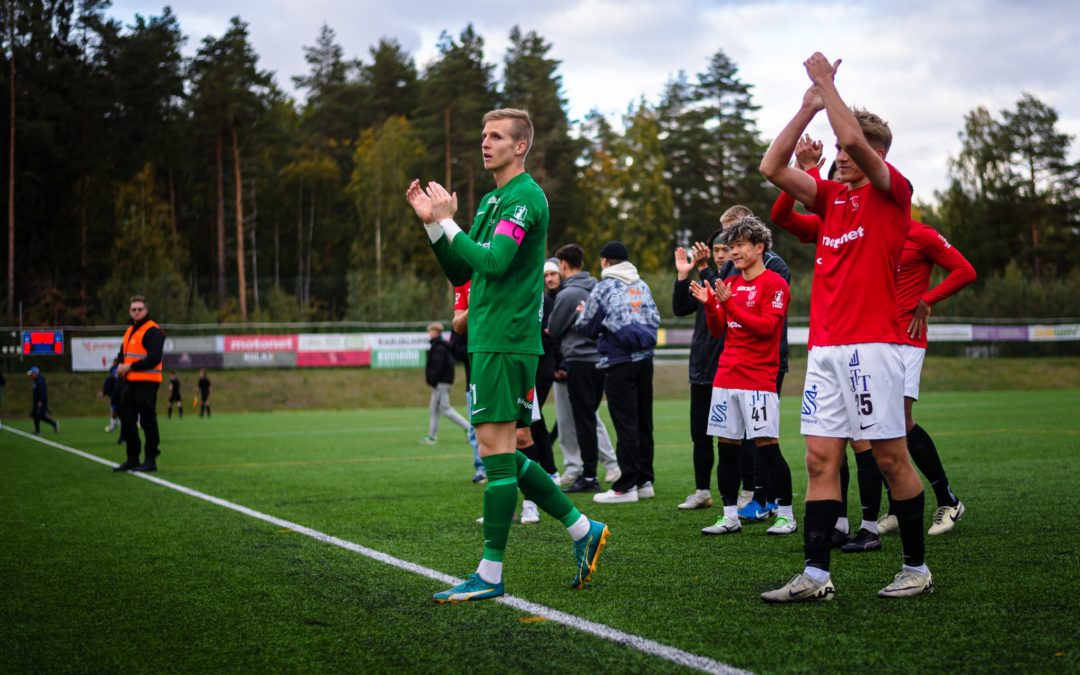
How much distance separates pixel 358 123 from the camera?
223 ft

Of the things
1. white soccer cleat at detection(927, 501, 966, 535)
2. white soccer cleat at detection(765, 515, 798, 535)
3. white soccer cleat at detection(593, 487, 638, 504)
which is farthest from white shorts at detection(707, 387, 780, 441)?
white soccer cleat at detection(593, 487, 638, 504)

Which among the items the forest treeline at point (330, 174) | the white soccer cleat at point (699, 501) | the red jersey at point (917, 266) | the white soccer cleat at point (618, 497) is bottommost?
the white soccer cleat at point (618, 497)

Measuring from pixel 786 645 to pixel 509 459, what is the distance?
5.41 ft

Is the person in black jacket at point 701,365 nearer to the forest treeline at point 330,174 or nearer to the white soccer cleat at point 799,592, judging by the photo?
the white soccer cleat at point 799,592

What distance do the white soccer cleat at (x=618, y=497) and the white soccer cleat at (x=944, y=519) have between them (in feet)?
8.83

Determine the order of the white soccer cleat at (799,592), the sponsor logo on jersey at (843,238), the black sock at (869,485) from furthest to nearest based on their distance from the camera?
the black sock at (869,485) < the sponsor logo on jersey at (843,238) < the white soccer cleat at (799,592)

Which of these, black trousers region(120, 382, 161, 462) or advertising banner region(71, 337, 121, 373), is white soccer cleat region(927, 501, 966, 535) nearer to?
black trousers region(120, 382, 161, 462)

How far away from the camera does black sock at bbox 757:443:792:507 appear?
7.11 m

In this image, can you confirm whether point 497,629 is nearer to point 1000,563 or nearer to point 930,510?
point 1000,563

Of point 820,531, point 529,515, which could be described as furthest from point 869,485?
point 529,515

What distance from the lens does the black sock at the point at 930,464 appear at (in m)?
6.74

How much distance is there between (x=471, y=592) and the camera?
15.7 ft

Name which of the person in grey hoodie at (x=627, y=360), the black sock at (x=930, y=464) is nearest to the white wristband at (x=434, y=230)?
the black sock at (x=930, y=464)

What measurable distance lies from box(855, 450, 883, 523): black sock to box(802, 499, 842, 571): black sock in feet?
5.55
